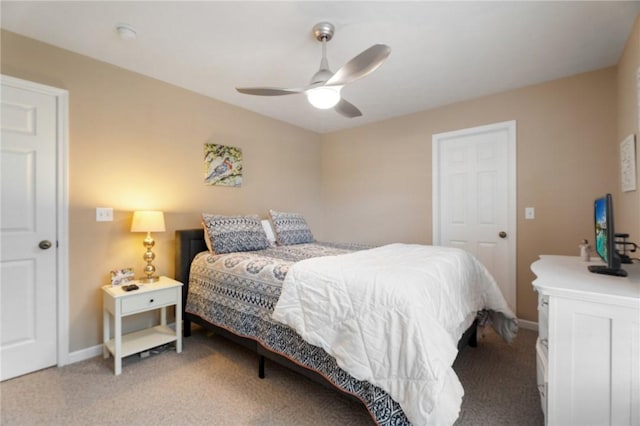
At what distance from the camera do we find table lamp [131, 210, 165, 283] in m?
2.49

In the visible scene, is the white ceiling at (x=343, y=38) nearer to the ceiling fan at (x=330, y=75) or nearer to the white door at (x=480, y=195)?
the ceiling fan at (x=330, y=75)

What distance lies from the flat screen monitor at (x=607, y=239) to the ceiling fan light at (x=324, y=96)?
63.1 inches

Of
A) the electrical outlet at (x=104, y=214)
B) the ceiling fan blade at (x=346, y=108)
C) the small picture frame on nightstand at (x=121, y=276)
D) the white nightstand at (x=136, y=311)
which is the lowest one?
the white nightstand at (x=136, y=311)

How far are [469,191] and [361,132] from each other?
1.78 meters

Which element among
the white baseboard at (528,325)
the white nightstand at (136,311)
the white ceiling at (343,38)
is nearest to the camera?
the white ceiling at (343,38)

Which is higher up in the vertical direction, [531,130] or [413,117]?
[413,117]

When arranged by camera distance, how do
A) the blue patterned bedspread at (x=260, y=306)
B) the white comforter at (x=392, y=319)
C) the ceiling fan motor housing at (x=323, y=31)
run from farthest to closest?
the ceiling fan motor housing at (x=323, y=31) → the blue patterned bedspread at (x=260, y=306) → the white comforter at (x=392, y=319)

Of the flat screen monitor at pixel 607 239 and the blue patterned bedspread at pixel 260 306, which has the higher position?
the flat screen monitor at pixel 607 239

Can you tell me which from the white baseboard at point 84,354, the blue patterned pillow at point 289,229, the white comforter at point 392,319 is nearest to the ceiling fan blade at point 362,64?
the white comforter at point 392,319

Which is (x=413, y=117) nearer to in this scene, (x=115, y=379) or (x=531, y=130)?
(x=531, y=130)

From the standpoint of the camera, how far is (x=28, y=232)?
2166 mm

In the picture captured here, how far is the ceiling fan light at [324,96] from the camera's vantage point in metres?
1.97

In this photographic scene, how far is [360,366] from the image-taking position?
1.44 m

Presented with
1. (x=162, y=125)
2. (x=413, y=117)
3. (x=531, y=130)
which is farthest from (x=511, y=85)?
(x=162, y=125)
